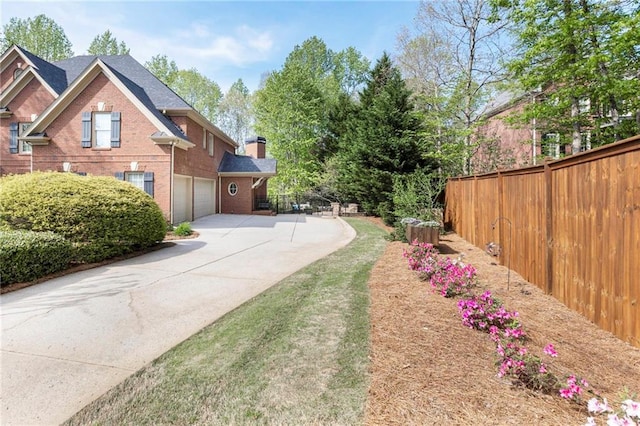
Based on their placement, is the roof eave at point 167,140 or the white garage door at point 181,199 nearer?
the roof eave at point 167,140

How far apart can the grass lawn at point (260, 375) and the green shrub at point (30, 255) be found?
4.24 metres

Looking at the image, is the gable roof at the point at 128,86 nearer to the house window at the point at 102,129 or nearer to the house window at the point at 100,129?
the house window at the point at 100,129

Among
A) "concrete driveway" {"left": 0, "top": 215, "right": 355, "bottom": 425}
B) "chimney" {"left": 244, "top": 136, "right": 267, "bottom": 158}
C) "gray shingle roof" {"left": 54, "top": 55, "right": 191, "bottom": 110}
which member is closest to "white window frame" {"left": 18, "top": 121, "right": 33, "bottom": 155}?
"gray shingle roof" {"left": 54, "top": 55, "right": 191, "bottom": 110}

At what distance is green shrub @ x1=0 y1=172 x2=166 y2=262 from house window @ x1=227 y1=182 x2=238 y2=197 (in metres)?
10.9

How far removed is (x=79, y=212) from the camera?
7.14 m

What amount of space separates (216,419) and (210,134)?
17863mm

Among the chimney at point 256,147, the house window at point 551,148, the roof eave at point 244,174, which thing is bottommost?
the roof eave at point 244,174

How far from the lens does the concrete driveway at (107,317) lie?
2.56 m

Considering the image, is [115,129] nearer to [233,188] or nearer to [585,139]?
[233,188]

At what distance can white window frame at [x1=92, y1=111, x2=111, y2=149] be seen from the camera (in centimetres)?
1341

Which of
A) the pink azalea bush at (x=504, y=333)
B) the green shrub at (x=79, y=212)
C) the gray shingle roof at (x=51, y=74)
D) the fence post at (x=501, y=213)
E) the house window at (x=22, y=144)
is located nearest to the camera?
the pink azalea bush at (x=504, y=333)

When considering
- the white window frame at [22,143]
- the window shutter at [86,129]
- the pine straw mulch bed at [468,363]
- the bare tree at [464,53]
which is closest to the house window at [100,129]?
the window shutter at [86,129]

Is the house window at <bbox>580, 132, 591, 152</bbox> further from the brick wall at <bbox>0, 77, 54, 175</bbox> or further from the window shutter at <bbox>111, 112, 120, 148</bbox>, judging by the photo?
the brick wall at <bbox>0, 77, 54, 175</bbox>

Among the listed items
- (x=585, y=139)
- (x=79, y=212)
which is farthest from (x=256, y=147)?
(x=585, y=139)
